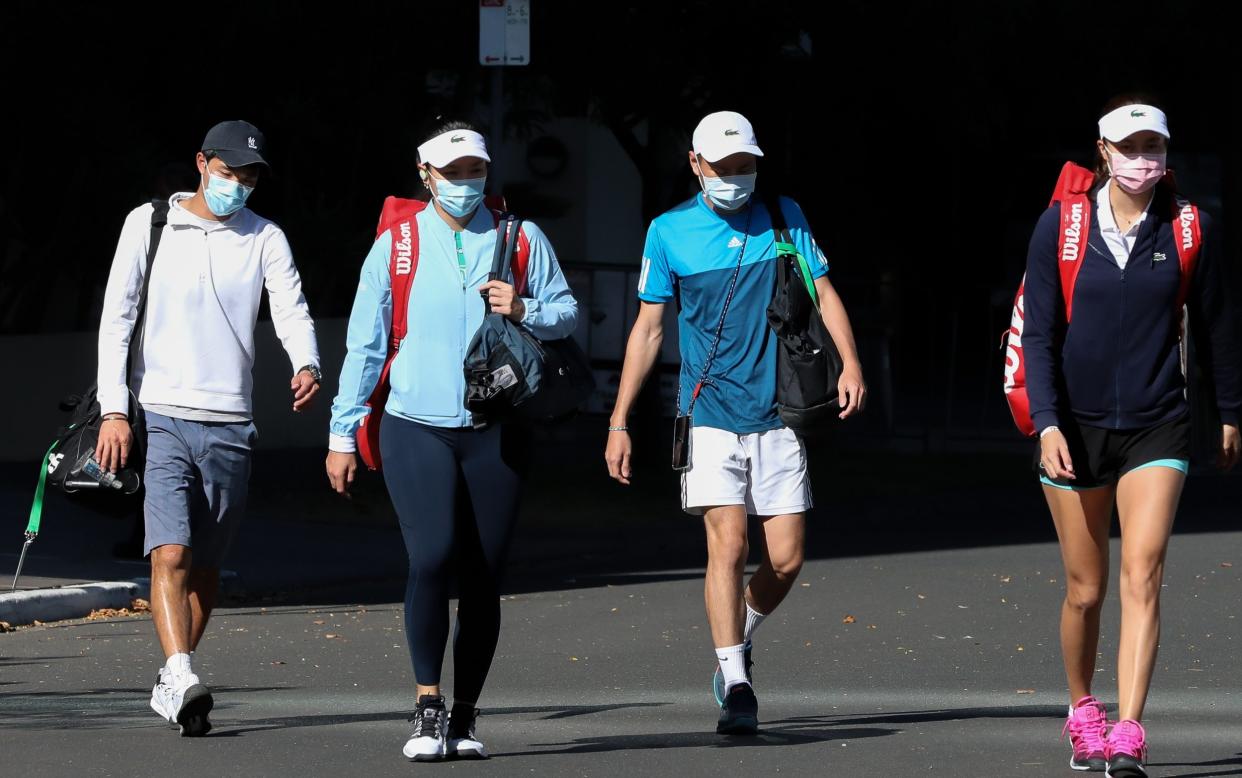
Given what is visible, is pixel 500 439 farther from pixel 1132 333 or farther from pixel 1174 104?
pixel 1174 104

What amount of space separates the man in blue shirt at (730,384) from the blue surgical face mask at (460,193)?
27.1 inches

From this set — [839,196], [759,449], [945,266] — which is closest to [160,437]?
[759,449]

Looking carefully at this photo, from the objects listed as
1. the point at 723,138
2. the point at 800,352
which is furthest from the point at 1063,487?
the point at 723,138

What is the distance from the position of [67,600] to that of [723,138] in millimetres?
4909

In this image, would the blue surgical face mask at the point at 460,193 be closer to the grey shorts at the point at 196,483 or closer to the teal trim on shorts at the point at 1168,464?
the grey shorts at the point at 196,483

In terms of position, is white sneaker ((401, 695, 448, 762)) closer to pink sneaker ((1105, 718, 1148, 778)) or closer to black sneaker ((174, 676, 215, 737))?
black sneaker ((174, 676, 215, 737))

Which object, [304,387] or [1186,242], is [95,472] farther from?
[1186,242]

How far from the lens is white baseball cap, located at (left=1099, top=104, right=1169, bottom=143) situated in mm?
6266

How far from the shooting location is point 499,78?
46.8 feet

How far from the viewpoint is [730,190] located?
7.10 meters

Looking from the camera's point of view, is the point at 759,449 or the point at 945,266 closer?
the point at 759,449

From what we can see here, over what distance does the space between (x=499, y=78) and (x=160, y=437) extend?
741 cm

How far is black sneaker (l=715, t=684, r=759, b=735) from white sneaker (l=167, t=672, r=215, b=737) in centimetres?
162

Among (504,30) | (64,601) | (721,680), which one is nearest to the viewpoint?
(721,680)
